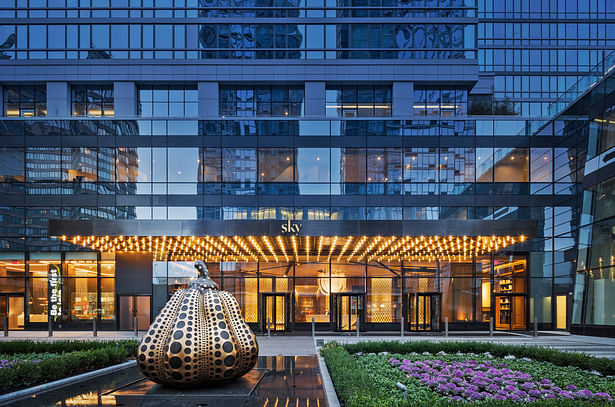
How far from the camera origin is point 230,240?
24266 millimetres

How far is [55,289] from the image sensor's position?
31.5 m

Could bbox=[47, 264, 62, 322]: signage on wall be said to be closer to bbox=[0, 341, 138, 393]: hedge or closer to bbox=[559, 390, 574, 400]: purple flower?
bbox=[0, 341, 138, 393]: hedge

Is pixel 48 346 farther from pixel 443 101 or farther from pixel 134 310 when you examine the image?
pixel 443 101

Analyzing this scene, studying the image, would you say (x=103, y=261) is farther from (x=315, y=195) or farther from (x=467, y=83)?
(x=467, y=83)

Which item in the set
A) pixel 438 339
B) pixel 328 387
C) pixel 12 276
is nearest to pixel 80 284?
pixel 12 276

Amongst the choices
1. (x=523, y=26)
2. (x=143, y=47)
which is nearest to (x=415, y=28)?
(x=143, y=47)

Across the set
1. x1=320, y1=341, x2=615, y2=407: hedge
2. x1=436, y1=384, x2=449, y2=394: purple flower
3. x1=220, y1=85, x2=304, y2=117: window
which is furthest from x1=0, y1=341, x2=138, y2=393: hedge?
x1=220, y1=85, x2=304, y2=117: window

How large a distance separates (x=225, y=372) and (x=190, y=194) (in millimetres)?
21318

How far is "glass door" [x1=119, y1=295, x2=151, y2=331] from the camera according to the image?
31297 millimetres

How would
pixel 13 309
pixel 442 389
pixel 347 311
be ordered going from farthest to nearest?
1. pixel 13 309
2. pixel 347 311
3. pixel 442 389

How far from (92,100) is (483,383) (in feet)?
111

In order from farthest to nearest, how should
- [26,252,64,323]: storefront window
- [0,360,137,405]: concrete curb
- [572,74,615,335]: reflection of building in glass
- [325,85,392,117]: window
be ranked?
[325,85,392,117]: window
[26,252,64,323]: storefront window
[572,74,615,335]: reflection of building in glass
[0,360,137,405]: concrete curb

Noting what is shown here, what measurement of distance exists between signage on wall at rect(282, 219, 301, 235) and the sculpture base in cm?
1060

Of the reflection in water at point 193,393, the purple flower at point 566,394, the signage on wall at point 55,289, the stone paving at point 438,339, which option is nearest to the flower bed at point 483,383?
the purple flower at point 566,394
